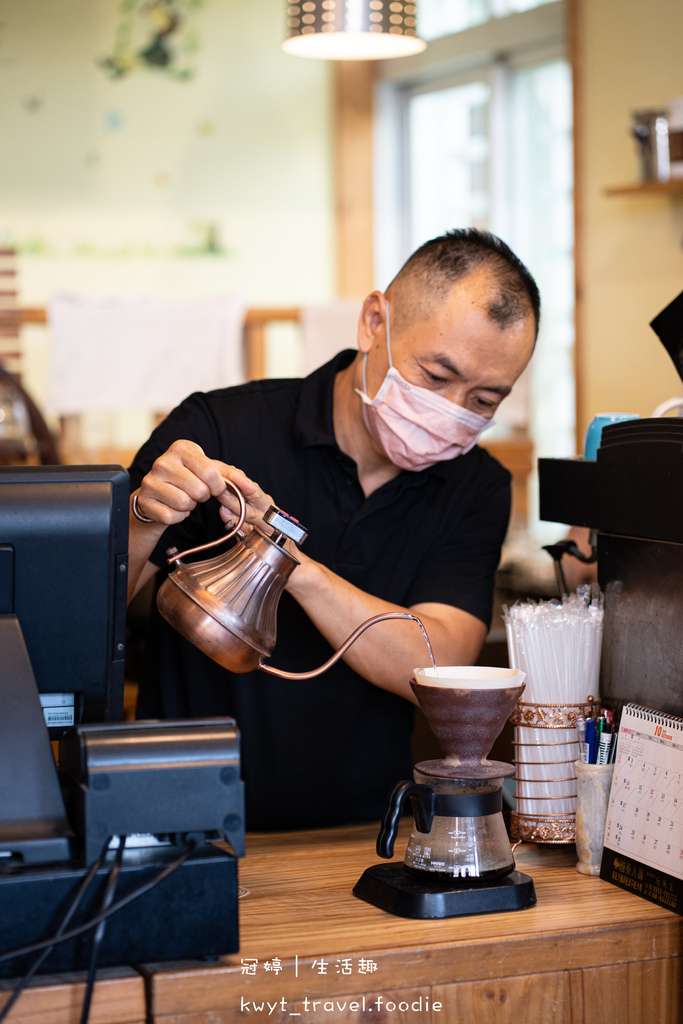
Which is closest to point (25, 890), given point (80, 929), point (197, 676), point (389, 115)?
point (80, 929)

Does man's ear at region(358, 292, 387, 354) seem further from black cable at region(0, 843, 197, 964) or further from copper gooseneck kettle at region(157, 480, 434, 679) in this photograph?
black cable at region(0, 843, 197, 964)

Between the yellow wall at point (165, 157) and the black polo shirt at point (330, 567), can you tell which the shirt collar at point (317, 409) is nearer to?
the black polo shirt at point (330, 567)

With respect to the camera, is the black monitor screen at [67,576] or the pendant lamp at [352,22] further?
the pendant lamp at [352,22]

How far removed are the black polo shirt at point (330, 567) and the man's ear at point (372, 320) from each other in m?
0.11

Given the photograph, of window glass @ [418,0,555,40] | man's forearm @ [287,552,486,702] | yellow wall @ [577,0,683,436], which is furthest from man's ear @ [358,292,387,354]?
window glass @ [418,0,555,40]

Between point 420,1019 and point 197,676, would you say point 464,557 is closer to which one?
point 197,676

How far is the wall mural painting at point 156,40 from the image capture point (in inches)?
183

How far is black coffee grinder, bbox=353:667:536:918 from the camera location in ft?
3.47

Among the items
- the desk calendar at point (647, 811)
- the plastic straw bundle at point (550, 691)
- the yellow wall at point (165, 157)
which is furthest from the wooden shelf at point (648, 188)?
the desk calendar at point (647, 811)

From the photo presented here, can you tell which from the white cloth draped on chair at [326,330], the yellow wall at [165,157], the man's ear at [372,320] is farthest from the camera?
the yellow wall at [165,157]

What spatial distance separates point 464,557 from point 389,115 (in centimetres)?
360

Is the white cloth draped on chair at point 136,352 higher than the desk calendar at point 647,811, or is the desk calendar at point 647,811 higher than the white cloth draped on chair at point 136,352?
the white cloth draped on chair at point 136,352

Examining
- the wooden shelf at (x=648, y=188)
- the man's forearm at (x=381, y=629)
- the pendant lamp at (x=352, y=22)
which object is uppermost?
the pendant lamp at (x=352, y=22)

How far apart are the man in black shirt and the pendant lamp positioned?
121cm
